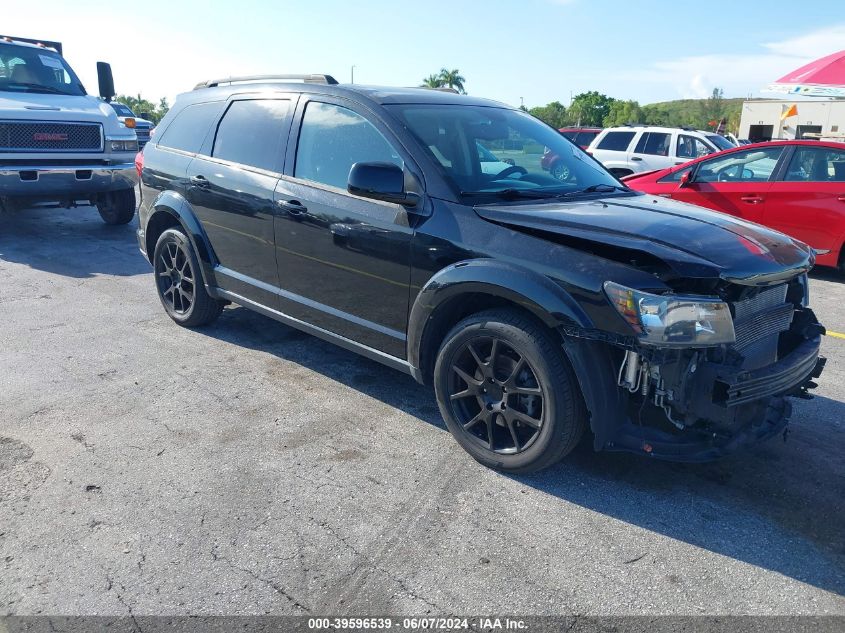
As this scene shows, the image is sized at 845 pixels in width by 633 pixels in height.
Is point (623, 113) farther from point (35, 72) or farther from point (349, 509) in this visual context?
point (349, 509)

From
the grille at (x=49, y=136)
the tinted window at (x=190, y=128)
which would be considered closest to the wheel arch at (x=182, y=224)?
the tinted window at (x=190, y=128)

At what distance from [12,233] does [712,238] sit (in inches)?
381

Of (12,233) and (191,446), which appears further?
(12,233)

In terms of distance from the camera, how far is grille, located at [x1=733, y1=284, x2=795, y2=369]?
3062 millimetres

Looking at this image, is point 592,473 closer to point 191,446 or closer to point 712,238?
point 712,238

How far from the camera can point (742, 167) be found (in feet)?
27.3

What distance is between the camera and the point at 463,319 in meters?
3.49

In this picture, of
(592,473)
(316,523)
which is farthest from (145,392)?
(592,473)

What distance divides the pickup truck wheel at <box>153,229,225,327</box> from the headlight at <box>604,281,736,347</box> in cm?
355

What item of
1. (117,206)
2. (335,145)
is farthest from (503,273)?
(117,206)

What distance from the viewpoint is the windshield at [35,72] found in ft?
30.3

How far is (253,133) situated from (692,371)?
3339 millimetres

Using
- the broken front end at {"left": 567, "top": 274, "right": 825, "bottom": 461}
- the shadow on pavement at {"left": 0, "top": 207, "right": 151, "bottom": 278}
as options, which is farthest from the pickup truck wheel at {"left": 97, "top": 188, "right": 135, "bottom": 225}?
the broken front end at {"left": 567, "top": 274, "right": 825, "bottom": 461}

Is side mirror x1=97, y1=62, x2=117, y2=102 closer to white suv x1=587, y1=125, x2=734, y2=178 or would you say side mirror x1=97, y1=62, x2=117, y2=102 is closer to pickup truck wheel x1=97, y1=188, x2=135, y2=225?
pickup truck wheel x1=97, y1=188, x2=135, y2=225
